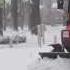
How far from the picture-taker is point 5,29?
4441 millimetres

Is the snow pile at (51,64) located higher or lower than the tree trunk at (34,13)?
lower

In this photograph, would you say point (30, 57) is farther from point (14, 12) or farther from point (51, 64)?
point (14, 12)

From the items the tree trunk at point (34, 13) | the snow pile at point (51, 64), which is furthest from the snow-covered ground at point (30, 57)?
the tree trunk at point (34, 13)

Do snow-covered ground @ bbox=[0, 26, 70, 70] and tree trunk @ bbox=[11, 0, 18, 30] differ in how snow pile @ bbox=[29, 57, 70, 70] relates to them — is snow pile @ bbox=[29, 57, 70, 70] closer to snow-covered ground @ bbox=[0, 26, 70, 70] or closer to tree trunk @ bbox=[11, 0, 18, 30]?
snow-covered ground @ bbox=[0, 26, 70, 70]

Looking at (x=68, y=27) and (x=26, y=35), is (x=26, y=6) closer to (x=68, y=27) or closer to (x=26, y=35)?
(x=26, y=35)

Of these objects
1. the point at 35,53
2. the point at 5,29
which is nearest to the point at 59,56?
the point at 35,53

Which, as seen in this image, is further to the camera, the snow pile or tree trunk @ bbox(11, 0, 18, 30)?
tree trunk @ bbox(11, 0, 18, 30)

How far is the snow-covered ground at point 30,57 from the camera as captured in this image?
11.0ft

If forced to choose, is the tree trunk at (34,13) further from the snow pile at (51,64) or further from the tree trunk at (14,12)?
the snow pile at (51,64)

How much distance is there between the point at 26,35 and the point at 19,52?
0.48 m

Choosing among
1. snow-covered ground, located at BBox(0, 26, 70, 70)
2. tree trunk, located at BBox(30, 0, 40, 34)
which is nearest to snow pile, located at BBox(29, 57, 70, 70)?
snow-covered ground, located at BBox(0, 26, 70, 70)

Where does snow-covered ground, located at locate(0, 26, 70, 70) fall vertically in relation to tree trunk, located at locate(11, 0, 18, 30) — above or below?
below

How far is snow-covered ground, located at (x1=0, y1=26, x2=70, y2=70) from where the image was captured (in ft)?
11.0

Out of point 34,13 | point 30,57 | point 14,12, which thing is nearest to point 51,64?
point 30,57
